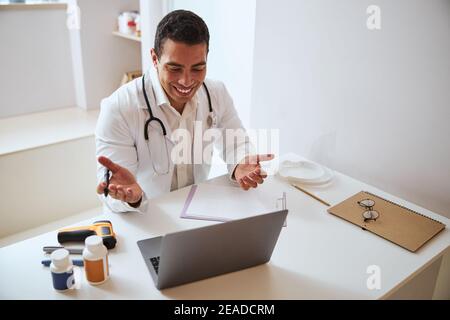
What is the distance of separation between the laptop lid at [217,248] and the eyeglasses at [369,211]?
43cm

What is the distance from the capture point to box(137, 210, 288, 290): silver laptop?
1.02 meters

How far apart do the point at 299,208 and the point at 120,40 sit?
1968 mm

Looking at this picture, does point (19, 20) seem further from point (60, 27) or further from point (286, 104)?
point (286, 104)

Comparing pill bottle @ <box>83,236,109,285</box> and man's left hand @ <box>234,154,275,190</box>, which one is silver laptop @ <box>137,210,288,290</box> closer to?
pill bottle @ <box>83,236,109,285</box>

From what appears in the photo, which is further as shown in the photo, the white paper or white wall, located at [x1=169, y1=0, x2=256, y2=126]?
white wall, located at [x1=169, y1=0, x2=256, y2=126]

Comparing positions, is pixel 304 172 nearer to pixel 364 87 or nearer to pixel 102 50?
pixel 364 87

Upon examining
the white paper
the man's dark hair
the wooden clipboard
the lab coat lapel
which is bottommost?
the wooden clipboard

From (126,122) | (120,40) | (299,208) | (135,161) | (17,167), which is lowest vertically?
(17,167)

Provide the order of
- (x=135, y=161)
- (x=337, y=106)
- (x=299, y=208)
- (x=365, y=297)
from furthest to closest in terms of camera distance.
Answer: (x=337, y=106) < (x=135, y=161) < (x=299, y=208) < (x=365, y=297)

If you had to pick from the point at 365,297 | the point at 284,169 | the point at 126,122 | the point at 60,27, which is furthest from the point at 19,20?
the point at 365,297

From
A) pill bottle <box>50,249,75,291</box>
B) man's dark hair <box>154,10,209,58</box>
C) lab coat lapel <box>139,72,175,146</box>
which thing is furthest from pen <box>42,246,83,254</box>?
man's dark hair <box>154,10,209,58</box>

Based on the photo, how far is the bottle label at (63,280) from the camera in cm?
104

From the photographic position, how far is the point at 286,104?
6.90 ft

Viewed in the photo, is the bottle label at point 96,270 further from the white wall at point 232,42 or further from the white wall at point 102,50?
the white wall at point 102,50
